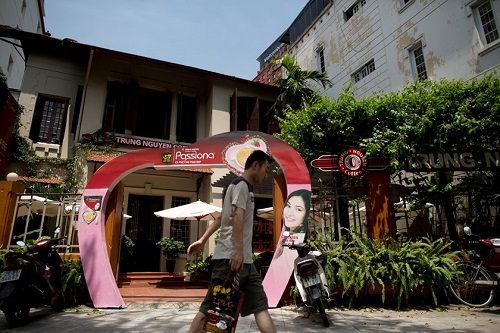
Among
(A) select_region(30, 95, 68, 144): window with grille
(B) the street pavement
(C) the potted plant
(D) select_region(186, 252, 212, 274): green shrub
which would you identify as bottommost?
(B) the street pavement

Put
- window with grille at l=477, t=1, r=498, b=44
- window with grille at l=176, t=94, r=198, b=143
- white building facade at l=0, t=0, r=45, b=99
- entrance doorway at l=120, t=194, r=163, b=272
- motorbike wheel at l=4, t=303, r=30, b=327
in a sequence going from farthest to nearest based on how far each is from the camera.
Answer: white building facade at l=0, t=0, r=45, b=99, window with grille at l=176, t=94, r=198, b=143, entrance doorway at l=120, t=194, r=163, b=272, window with grille at l=477, t=1, r=498, b=44, motorbike wheel at l=4, t=303, r=30, b=327

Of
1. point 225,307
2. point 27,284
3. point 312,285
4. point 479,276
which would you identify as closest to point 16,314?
point 27,284

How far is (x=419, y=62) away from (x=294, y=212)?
1070 centimetres

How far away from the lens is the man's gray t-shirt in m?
2.54

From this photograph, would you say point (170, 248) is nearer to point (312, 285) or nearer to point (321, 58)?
point (312, 285)

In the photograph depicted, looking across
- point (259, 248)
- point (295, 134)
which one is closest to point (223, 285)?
point (295, 134)

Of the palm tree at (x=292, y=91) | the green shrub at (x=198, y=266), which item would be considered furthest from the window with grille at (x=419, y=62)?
the green shrub at (x=198, y=266)

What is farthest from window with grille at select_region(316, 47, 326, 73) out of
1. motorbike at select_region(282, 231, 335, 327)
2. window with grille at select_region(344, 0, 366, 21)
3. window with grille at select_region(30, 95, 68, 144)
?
motorbike at select_region(282, 231, 335, 327)

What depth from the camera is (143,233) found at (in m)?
11.6

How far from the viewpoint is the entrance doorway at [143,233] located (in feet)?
36.1

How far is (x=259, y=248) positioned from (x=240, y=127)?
17.9ft

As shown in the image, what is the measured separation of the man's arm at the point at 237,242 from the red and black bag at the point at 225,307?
0.09 metres

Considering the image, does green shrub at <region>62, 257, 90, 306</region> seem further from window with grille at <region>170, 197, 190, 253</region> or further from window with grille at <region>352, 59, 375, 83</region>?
window with grille at <region>352, 59, 375, 83</region>

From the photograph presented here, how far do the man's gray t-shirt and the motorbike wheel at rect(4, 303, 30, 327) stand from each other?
338 cm
